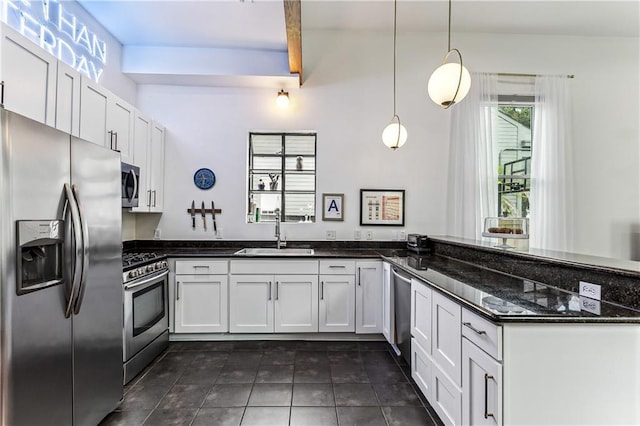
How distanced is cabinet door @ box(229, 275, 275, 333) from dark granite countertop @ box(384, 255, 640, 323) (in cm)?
145

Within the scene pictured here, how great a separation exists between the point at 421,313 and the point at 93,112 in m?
2.85

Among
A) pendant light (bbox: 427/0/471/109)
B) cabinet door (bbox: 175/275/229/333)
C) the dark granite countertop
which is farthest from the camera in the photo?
cabinet door (bbox: 175/275/229/333)

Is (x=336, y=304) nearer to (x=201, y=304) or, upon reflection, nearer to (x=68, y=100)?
(x=201, y=304)

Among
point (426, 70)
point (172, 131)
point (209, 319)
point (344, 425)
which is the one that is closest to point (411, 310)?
point (344, 425)

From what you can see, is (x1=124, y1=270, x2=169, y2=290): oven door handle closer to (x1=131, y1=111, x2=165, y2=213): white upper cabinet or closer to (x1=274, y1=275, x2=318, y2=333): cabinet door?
(x1=131, y1=111, x2=165, y2=213): white upper cabinet

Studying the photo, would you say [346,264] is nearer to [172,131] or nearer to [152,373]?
[152,373]

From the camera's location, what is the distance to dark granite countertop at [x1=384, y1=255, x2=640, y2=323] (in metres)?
1.24

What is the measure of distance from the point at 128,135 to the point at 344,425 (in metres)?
3.00

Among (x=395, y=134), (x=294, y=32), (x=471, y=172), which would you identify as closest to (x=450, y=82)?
A: (x=395, y=134)

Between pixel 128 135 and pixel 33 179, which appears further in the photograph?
pixel 128 135

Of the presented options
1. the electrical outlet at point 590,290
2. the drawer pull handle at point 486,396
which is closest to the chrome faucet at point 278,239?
the drawer pull handle at point 486,396

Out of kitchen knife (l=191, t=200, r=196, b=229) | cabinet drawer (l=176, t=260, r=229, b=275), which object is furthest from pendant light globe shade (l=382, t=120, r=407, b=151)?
kitchen knife (l=191, t=200, r=196, b=229)

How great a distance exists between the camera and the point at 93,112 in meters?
2.40

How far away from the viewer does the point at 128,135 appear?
293 cm
